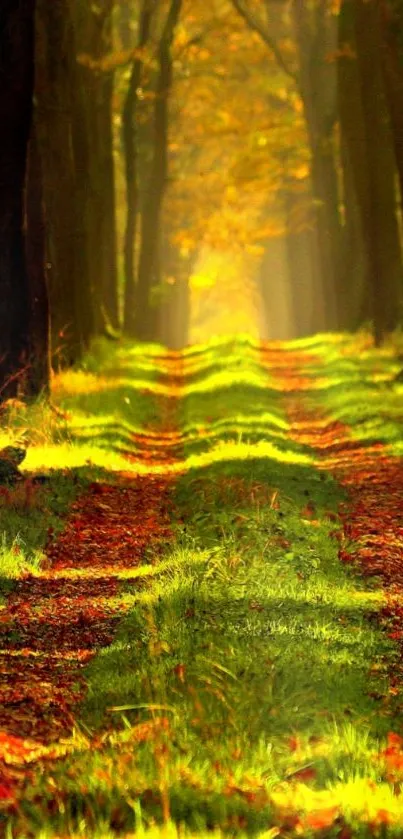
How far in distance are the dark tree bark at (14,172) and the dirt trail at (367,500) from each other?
12.1 feet

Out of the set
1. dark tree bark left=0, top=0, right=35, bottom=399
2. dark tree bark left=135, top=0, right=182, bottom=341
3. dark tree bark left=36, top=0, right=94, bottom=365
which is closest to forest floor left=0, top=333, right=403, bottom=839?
dark tree bark left=0, top=0, right=35, bottom=399

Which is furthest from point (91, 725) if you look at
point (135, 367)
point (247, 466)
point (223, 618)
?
point (135, 367)

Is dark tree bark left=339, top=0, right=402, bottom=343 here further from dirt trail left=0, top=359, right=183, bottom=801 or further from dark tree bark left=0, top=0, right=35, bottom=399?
dirt trail left=0, top=359, right=183, bottom=801

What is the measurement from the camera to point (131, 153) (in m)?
30.5

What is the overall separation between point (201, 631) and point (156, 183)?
28.6 metres

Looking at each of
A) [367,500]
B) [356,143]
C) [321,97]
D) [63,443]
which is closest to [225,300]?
[321,97]

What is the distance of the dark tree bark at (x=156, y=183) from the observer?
3066 cm

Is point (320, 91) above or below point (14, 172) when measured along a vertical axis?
above

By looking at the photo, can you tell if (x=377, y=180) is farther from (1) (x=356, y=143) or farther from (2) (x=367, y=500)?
(2) (x=367, y=500)

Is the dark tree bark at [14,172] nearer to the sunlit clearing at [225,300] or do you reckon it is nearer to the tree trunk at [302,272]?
the tree trunk at [302,272]

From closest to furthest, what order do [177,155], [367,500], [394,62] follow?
[367,500], [394,62], [177,155]

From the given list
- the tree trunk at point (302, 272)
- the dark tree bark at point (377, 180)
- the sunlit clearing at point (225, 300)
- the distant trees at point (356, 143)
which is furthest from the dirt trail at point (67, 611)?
the sunlit clearing at point (225, 300)

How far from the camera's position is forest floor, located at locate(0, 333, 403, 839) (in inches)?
161

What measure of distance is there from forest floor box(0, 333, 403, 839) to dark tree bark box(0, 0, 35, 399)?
125cm
